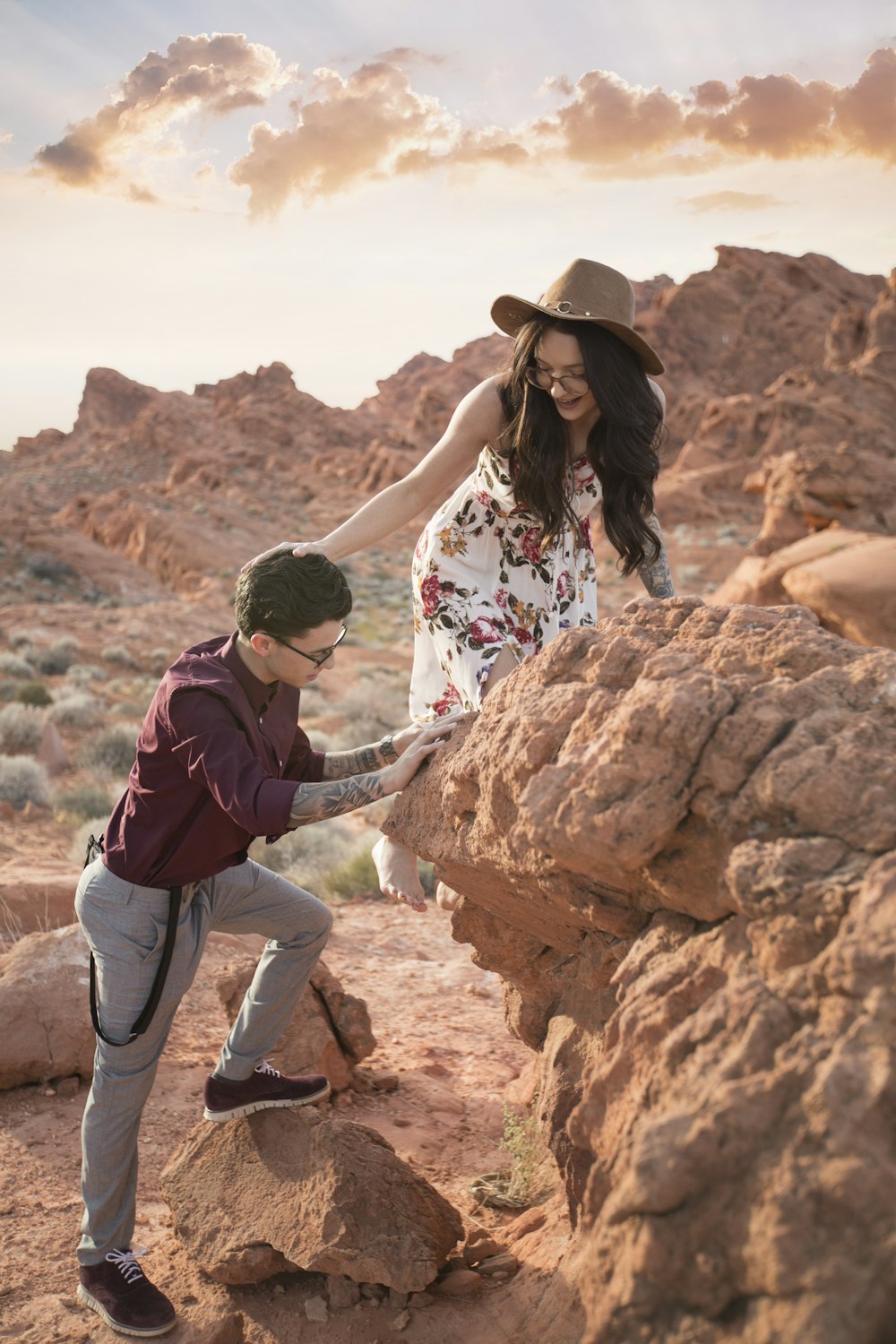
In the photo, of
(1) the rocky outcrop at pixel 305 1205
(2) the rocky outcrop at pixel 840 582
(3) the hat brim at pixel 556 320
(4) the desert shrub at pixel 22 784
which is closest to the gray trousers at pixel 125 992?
(1) the rocky outcrop at pixel 305 1205

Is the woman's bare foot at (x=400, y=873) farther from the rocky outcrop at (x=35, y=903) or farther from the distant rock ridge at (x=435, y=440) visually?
the distant rock ridge at (x=435, y=440)

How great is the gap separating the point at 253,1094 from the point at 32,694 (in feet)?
33.1

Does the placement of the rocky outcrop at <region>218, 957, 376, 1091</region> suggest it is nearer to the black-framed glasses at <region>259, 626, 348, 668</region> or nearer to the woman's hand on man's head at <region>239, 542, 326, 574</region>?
the black-framed glasses at <region>259, 626, 348, 668</region>

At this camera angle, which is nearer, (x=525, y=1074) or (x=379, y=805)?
(x=525, y=1074)

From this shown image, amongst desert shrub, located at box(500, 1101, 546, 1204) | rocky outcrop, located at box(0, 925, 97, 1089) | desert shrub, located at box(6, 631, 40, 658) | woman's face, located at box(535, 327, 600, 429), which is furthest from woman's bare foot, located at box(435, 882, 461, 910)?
desert shrub, located at box(6, 631, 40, 658)

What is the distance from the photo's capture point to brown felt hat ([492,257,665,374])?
10.00 ft

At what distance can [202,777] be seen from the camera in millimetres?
2574

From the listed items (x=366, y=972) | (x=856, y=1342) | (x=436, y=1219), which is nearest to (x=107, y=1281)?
(x=436, y=1219)

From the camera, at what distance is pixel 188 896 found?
287cm

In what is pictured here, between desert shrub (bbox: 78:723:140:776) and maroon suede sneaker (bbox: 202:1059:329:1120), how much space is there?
22.5 ft

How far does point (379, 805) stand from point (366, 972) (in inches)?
127

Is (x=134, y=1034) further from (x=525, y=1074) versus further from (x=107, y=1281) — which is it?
(x=525, y=1074)

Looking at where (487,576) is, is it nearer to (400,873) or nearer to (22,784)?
(400,873)

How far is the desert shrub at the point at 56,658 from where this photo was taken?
14.4 m
